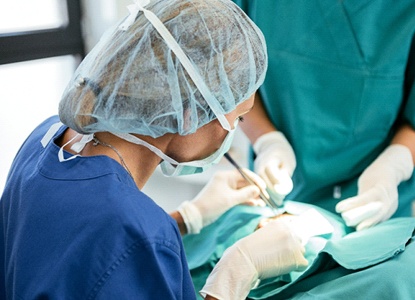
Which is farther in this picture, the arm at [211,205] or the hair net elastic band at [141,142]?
the arm at [211,205]

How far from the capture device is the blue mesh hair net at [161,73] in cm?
108

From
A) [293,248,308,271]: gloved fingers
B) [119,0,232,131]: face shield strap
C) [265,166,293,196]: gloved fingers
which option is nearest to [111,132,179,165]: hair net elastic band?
[119,0,232,131]: face shield strap

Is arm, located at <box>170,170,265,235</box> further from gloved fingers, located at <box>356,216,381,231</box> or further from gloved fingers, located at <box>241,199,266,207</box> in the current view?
gloved fingers, located at <box>356,216,381,231</box>

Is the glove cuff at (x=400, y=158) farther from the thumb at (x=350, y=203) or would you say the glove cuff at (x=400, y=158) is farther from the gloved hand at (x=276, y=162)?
the gloved hand at (x=276, y=162)

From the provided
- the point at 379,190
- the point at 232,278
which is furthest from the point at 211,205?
the point at 379,190

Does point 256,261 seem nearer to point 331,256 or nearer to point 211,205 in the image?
point 331,256

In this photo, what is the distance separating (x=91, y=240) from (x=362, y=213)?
31.4 inches

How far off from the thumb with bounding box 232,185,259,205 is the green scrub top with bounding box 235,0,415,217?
169 millimetres

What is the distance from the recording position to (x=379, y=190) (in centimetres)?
157

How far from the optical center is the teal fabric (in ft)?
4.17

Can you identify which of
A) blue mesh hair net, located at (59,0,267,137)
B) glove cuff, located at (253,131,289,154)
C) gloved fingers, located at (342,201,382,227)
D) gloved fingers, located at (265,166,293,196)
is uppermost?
blue mesh hair net, located at (59,0,267,137)

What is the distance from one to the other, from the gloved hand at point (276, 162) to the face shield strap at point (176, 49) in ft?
1.72

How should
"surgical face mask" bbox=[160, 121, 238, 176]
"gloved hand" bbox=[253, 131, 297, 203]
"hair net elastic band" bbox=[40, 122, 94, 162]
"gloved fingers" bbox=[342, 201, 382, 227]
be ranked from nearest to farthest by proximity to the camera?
1. "hair net elastic band" bbox=[40, 122, 94, 162]
2. "surgical face mask" bbox=[160, 121, 238, 176]
3. "gloved fingers" bbox=[342, 201, 382, 227]
4. "gloved hand" bbox=[253, 131, 297, 203]

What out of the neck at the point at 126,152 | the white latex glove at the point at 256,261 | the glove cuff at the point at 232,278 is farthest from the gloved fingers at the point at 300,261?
the neck at the point at 126,152
